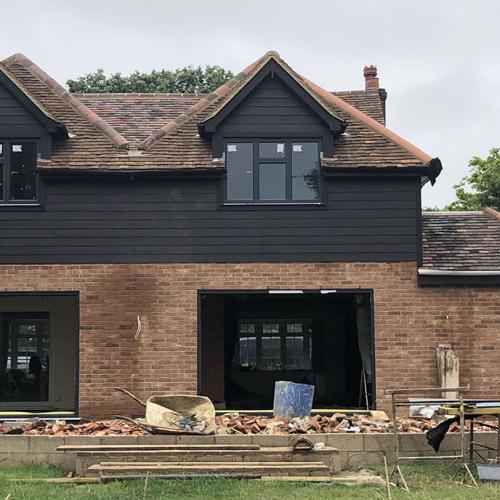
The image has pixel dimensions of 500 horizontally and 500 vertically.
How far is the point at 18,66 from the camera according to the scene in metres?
19.6

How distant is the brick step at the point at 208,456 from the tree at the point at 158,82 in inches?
1294

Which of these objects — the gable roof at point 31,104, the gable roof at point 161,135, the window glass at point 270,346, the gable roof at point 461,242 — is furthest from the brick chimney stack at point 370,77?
the gable roof at point 31,104

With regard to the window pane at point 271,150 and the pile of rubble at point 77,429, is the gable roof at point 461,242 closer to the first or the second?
the window pane at point 271,150

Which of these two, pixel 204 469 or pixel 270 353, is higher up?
pixel 270 353

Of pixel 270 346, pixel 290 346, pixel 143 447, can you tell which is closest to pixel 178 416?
pixel 143 447

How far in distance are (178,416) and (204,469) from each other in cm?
197

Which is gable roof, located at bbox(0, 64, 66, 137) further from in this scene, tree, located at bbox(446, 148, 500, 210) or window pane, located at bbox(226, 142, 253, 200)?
tree, located at bbox(446, 148, 500, 210)

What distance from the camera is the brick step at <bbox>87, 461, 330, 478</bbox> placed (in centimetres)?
1141

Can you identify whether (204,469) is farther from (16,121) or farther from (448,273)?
(16,121)

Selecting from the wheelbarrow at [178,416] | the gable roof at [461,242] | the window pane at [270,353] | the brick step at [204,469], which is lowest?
the brick step at [204,469]

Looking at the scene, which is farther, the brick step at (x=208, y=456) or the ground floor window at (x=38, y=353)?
the ground floor window at (x=38, y=353)

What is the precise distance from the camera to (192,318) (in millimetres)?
16656

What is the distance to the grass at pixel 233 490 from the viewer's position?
10266mm

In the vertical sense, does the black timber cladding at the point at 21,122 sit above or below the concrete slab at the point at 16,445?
above
